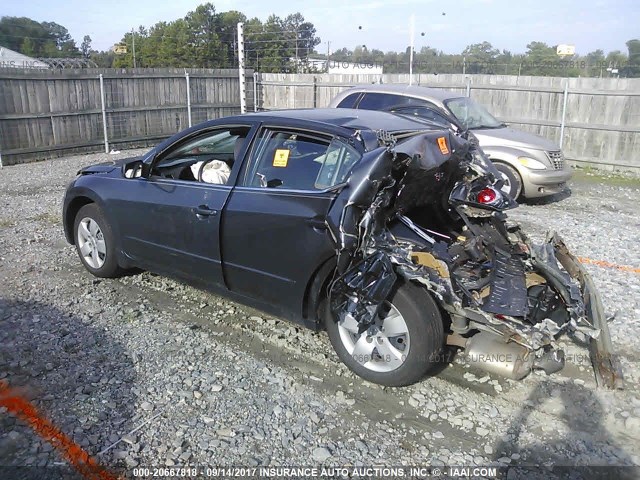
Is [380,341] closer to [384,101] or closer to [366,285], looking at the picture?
[366,285]

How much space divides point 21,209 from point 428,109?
662 cm

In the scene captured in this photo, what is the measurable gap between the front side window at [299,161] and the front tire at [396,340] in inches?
35.7

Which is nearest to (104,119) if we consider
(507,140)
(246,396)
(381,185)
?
(507,140)

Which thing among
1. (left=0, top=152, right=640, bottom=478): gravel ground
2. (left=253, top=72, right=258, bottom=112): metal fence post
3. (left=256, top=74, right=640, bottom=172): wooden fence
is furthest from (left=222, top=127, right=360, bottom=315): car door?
(left=253, top=72, right=258, bottom=112): metal fence post

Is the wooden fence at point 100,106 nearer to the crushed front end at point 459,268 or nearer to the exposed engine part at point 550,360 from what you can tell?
the crushed front end at point 459,268

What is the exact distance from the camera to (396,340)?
3.69 m

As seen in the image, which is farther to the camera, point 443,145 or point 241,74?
point 241,74

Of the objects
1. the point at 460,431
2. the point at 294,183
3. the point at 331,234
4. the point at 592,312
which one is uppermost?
the point at 294,183

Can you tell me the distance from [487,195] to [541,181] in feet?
16.9

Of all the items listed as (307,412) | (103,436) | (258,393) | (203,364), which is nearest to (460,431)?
(307,412)

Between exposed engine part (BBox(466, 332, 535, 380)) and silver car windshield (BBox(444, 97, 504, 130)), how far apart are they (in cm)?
620

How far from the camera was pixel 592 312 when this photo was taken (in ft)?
12.7

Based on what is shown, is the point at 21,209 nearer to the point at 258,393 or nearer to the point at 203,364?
the point at 203,364

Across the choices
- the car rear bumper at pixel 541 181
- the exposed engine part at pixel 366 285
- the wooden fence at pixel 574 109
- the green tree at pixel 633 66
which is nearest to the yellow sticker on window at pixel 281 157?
the exposed engine part at pixel 366 285
